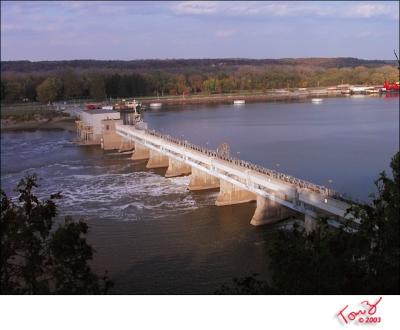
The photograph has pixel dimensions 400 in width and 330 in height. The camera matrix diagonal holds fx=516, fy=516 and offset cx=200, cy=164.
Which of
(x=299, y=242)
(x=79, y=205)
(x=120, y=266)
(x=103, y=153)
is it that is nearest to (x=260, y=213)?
(x=120, y=266)

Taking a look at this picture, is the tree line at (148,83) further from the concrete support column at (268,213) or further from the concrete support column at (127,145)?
the concrete support column at (268,213)

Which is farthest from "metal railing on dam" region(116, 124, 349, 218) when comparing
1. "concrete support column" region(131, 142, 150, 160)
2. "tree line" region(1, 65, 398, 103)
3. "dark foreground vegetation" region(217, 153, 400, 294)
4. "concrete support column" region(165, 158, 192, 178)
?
"tree line" region(1, 65, 398, 103)

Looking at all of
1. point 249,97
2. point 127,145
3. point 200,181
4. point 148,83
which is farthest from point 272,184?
point 148,83

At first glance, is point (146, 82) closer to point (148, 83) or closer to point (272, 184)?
point (148, 83)

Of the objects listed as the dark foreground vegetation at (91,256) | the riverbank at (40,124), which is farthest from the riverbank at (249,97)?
the dark foreground vegetation at (91,256)

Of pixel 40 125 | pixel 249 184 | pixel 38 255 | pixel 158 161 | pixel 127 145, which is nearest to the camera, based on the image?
pixel 38 255
